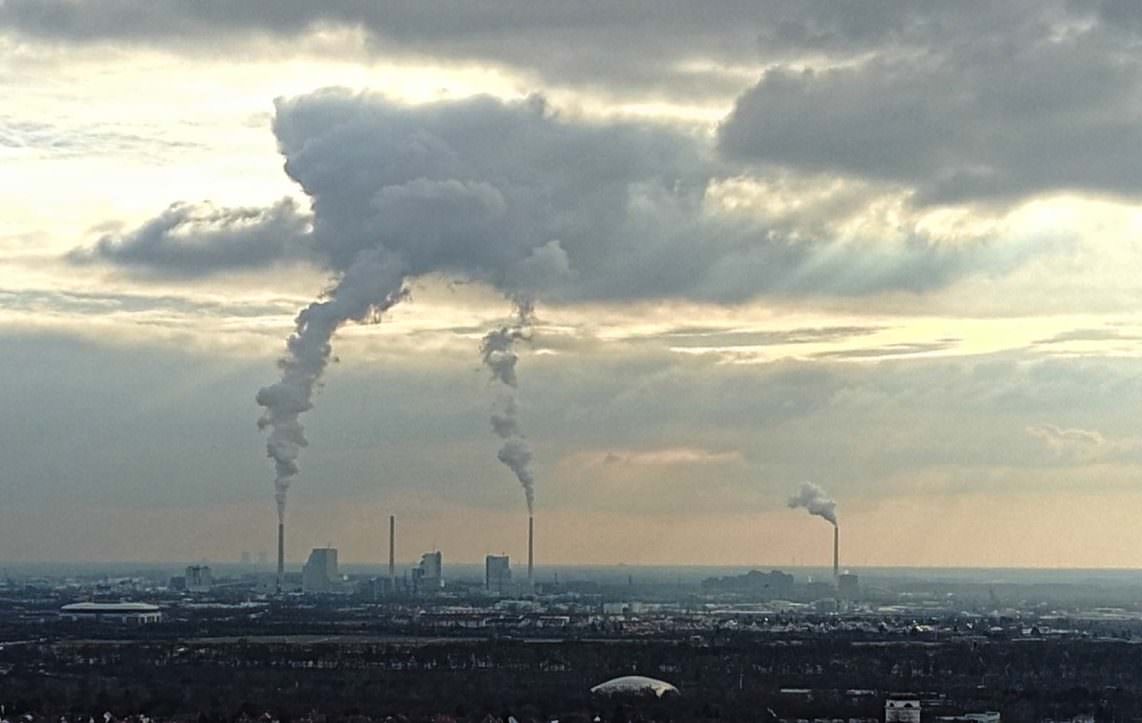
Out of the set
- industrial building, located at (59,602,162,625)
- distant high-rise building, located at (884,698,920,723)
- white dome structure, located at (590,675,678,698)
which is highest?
industrial building, located at (59,602,162,625)

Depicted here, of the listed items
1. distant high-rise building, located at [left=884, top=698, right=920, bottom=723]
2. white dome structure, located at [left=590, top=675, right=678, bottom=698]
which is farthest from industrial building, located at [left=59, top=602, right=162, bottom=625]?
distant high-rise building, located at [left=884, top=698, right=920, bottom=723]

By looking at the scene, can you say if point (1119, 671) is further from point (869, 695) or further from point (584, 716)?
point (584, 716)

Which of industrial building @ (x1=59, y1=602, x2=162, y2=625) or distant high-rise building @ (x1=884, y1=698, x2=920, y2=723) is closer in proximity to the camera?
distant high-rise building @ (x1=884, y1=698, x2=920, y2=723)

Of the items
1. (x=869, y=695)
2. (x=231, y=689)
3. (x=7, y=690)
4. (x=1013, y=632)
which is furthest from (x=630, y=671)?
(x=1013, y=632)

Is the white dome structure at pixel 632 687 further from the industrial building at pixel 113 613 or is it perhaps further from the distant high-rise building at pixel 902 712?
the industrial building at pixel 113 613

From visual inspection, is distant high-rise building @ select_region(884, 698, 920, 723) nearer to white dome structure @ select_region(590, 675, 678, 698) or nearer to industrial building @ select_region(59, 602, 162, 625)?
white dome structure @ select_region(590, 675, 678, 698)

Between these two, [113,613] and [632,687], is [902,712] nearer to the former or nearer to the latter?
[632,687]

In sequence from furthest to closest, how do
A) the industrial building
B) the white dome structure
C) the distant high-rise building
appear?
1. the industrial building
2. the white dome structure
3. the distant high-rise building
